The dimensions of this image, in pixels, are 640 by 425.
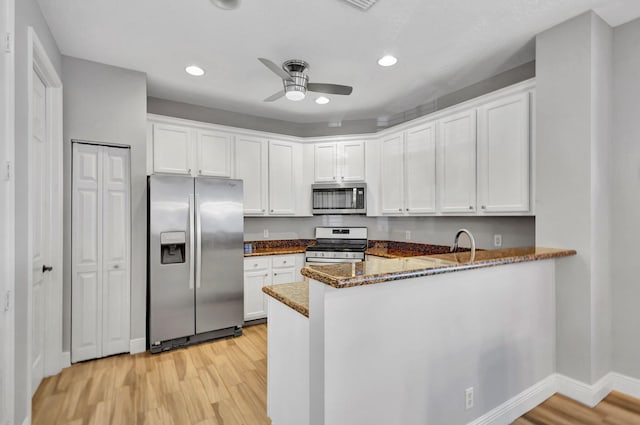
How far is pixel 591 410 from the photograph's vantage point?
2.15 m

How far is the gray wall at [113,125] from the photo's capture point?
2.85 meters

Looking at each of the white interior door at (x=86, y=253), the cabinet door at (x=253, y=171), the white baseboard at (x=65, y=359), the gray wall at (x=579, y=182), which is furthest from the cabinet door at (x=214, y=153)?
the gray wall at (x=579, y=182)

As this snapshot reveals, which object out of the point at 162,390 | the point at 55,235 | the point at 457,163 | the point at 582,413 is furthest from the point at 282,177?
the point at 582,413

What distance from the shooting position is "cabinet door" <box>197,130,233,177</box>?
383cm

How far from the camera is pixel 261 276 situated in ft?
13.0

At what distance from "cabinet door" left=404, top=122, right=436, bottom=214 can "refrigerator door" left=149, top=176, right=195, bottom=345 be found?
250 centimetres

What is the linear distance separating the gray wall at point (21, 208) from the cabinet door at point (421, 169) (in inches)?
136

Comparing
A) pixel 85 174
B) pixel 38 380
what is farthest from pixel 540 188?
pixel 38 380

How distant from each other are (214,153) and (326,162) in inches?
59.4

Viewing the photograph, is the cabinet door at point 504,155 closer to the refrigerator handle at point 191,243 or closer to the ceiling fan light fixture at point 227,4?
the ceiling fan light fixture at point 227,4

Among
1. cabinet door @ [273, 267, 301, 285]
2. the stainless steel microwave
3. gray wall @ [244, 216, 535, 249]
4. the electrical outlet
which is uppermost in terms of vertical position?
the stainless steel microwave

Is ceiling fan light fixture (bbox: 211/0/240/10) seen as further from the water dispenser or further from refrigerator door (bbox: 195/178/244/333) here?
the water dispenser

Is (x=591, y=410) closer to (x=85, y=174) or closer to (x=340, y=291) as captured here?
(x=340, y=291)

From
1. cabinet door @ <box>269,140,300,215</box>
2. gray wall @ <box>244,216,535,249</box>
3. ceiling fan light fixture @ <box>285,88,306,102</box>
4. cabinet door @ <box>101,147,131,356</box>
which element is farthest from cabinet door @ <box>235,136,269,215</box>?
ceiling fan light fixture @ <box>285,88,306,102</box>
